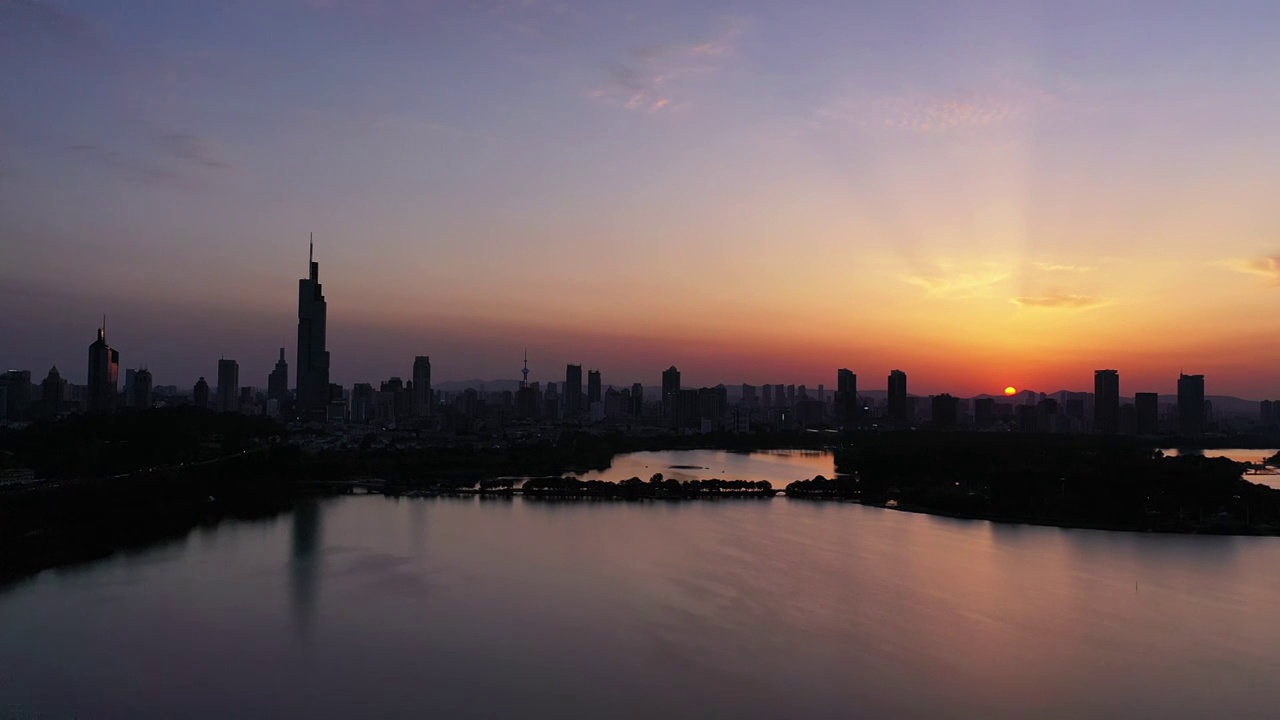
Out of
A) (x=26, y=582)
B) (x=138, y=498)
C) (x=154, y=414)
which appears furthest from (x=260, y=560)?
(x=154, y=414)

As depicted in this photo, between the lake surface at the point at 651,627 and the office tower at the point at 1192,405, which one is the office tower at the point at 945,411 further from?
the lake surface at the point at 651,627

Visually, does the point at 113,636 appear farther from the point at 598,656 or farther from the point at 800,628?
the point at 800,628

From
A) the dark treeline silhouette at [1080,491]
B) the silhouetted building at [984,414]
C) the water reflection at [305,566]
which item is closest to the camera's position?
the water reflection at [305,566]

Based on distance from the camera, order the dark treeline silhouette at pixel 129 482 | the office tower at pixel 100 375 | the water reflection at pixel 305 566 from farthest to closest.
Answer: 1. the office tower at pixel 100 375
2. the dark treeline silhouette at pixel 129 482
3. the water reflection at pixel 305 566

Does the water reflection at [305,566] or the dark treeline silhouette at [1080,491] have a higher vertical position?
the dark treeline silhouette at [1080,491]

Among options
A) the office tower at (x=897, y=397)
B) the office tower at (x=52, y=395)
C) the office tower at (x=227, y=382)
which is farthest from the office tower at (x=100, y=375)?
the office tower at (x=897, y=397)

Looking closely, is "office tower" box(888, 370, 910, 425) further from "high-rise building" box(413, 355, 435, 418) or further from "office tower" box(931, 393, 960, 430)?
"high-rise building" box(413, 355, 435, 418)

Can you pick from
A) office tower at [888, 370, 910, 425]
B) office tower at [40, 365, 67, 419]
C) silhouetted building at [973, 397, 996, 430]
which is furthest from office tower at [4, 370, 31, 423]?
silhouetted building at [973, 397, 996, 430]
